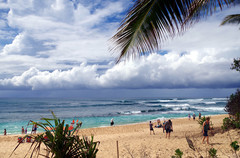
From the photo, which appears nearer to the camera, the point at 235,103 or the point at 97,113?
the point at 235,103

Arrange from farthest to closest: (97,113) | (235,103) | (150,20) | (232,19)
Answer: (97,113)
(235,103)
(232,19)
(150,20)

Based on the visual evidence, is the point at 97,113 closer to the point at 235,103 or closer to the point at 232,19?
the point at 235,103


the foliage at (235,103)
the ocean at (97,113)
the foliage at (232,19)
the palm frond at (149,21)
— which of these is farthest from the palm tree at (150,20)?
the ocean at (97,113)

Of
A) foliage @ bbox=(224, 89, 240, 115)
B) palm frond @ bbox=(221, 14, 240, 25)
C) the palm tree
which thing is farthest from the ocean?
the palm tree

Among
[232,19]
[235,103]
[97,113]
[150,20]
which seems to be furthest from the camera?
[97,113]

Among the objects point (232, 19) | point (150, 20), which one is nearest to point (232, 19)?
point (232, 19)

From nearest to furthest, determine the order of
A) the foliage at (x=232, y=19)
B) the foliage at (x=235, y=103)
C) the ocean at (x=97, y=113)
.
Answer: the foliage at (x=232, y=19) → the foliage at (x=235, y=103) → the ocean at (x=97, y=113)

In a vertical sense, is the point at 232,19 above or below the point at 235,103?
above

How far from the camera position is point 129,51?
2.96m

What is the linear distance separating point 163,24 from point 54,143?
233 centimetres

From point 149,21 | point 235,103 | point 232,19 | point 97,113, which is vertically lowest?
point 97,113

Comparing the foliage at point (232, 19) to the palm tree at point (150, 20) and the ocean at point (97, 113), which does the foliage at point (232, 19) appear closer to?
the palm tree at point (150, 20)

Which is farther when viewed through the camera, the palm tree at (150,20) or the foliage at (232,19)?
the foliage at (232,19)

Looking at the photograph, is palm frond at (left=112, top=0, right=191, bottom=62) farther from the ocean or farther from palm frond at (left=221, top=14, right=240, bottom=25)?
the ocean
